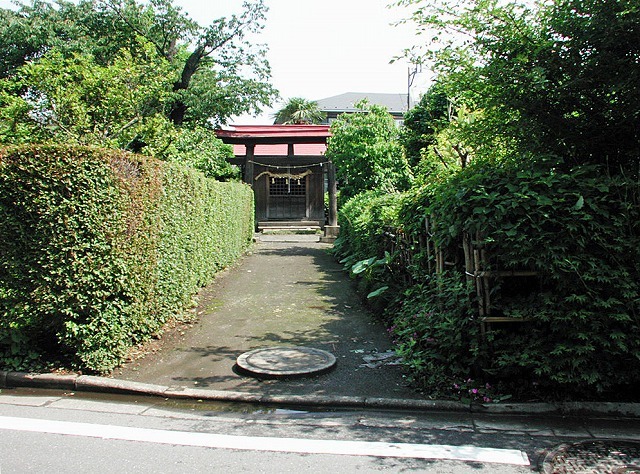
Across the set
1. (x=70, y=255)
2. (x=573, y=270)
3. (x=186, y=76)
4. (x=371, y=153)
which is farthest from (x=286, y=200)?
(x=573, y=270)

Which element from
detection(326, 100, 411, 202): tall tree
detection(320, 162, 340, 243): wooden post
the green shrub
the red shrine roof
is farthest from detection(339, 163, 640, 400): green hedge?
the red shrine roof

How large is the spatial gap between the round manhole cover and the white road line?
1710 mm

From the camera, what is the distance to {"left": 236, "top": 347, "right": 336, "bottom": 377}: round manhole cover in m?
6.08

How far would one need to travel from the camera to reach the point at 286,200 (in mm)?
25203

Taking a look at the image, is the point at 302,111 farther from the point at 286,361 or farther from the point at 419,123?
the point at 286,361

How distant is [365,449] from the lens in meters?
4.07

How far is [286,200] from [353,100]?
3364 centimetres

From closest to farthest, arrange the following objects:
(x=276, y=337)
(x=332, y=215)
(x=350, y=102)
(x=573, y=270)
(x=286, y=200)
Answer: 1. (x=573, y=270)
2. (x=276, y=337)
3. (x=332, y=215)
4. (x=286, y=200)
5. (x=350, y=102)

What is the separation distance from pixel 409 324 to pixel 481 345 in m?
1.50

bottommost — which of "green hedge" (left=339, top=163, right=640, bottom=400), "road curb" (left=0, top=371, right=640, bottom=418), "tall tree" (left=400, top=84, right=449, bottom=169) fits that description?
"road curb" (left=0, top=371, right=640, bottom=418)

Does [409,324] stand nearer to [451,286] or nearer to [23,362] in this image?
[451,286]

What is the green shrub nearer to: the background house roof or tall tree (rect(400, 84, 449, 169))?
tall tree (rect(400, 84, 449, 169))

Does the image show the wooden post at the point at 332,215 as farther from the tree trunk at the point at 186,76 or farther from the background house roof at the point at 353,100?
the background house roof at the point at 353,100

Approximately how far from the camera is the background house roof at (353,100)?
54781mm
